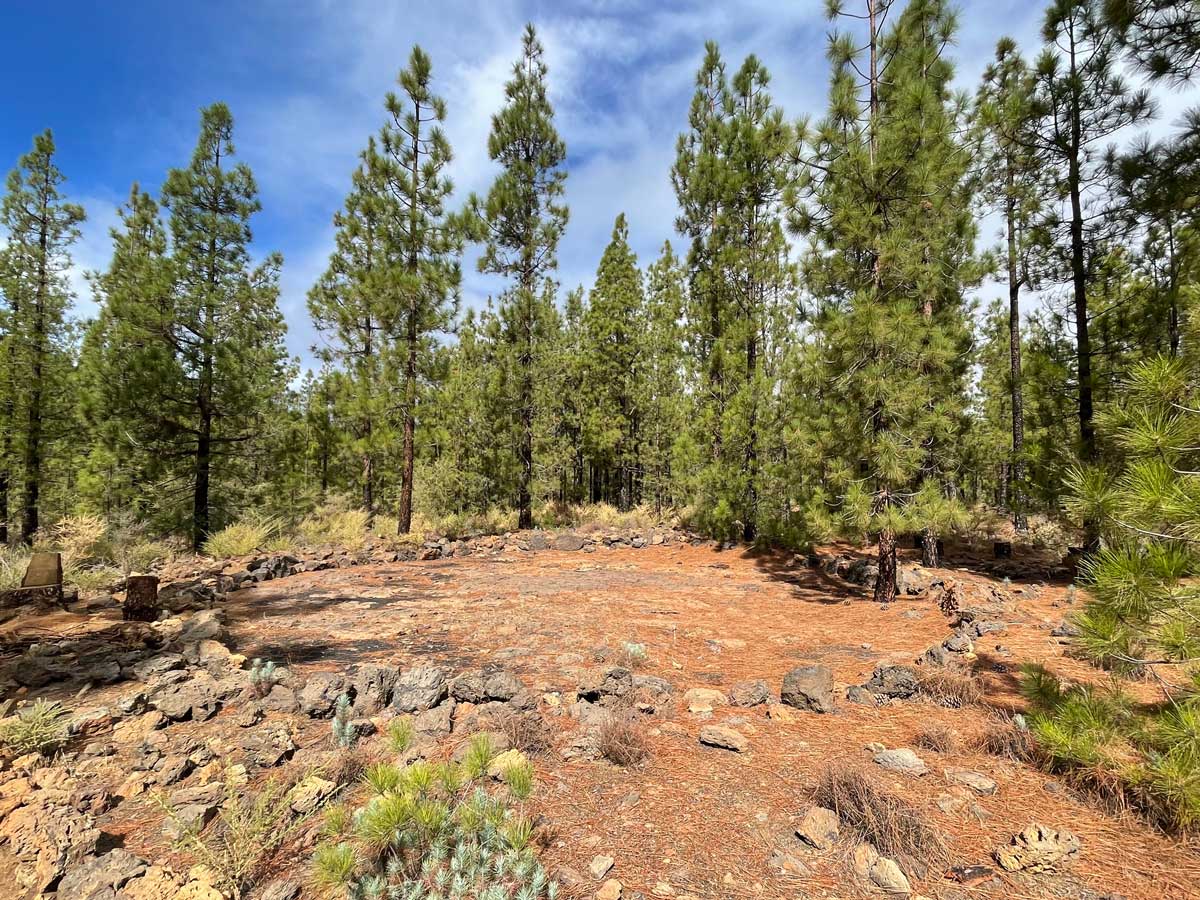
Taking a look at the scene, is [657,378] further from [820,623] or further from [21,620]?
[21,620]

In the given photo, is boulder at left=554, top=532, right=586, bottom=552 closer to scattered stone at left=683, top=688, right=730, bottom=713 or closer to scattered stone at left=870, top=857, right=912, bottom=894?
scattered stone at left=683, top=688, right=730, bottom=713

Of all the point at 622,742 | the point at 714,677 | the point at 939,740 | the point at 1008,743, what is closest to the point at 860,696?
the point at 939,740

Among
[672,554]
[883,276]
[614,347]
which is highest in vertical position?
[614,347]

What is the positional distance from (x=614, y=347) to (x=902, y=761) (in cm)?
1902

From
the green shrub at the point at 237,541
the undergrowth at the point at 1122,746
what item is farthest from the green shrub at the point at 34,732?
the green shrub at the point at 237,541

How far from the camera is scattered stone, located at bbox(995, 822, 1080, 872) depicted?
2.26 metres

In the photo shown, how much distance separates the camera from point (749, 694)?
4.13m

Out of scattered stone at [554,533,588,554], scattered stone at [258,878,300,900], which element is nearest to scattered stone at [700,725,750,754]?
scattered stone at [258,878,300,900]

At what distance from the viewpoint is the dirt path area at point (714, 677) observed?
7.58ft

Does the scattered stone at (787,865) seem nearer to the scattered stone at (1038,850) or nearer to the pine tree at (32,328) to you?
the scattered stone at (1038,850)

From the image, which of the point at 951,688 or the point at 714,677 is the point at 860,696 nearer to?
the point at 951,688

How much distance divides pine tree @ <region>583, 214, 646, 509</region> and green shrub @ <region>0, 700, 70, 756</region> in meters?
18.0

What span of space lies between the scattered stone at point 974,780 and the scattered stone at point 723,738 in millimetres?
1185

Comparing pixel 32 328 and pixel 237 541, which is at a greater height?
pixel 32 328
